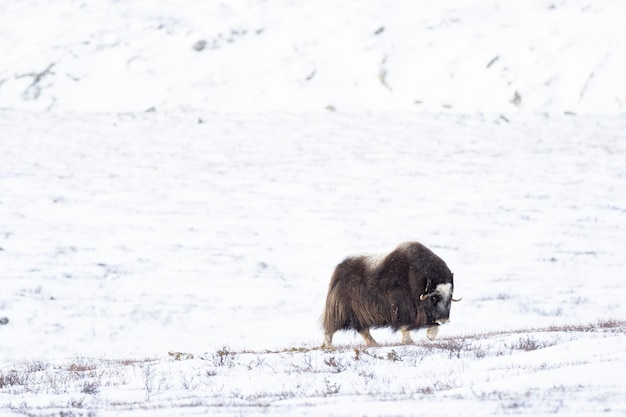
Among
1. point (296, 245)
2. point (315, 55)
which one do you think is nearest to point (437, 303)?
point (296, 245)

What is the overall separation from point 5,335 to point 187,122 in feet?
73.4

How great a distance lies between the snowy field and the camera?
667 centimetres

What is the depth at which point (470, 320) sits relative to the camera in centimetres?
1451

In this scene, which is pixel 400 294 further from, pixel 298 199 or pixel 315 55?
pixel 315 55

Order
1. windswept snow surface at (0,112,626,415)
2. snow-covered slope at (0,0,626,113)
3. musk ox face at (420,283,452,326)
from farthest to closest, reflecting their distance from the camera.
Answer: snow-covered slope at (0,0,626,113)
musk ox face at (420,283,452,326)
windswept snow surface at (0,112,626,415)

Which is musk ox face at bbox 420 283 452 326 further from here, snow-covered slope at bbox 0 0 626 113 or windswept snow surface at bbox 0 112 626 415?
snow-covered slope at bbox 0 0 626 113

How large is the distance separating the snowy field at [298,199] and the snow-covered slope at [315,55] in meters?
0.16

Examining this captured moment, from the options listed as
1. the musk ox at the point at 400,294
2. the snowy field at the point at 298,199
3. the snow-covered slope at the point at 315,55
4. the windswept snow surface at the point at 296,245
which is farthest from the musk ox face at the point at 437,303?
the snow-covered slope at the point at 315,55

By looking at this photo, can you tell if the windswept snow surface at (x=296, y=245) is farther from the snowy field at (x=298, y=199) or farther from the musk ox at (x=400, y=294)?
the musk ox at (x=400, y=294)

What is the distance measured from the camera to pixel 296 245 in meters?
20.3

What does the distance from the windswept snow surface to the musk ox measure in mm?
538


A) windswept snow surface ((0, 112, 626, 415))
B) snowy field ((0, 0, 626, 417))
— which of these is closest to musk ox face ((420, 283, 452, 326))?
snowy field ((0, 0, 626, 417))

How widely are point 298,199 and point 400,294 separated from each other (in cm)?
1455

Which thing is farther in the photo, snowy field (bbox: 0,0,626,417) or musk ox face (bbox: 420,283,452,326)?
musk ox face (bbox: 420,283,452,326)
